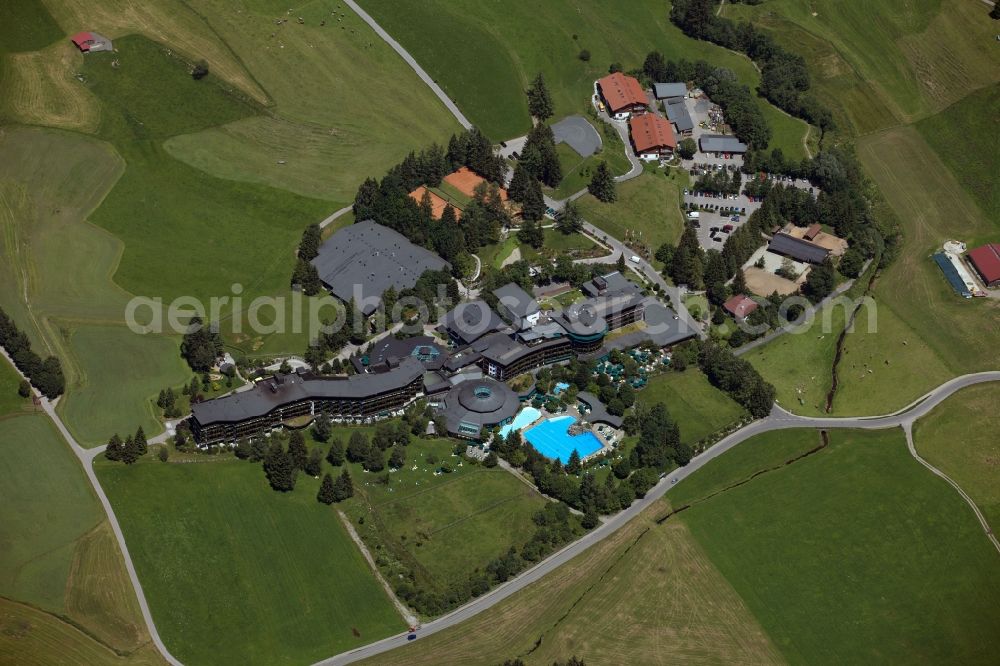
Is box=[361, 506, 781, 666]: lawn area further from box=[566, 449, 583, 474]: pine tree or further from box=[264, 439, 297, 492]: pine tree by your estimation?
box=[264, 439, 297, 492]: pine tree

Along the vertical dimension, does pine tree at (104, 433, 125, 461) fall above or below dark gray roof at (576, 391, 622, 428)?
below

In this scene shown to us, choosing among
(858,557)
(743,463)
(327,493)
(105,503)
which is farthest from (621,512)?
(105,503)

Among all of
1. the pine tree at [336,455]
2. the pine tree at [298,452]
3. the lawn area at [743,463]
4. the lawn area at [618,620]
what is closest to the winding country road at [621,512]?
the lawn area at [743,463]

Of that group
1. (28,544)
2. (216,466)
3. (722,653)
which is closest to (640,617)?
(722,653)

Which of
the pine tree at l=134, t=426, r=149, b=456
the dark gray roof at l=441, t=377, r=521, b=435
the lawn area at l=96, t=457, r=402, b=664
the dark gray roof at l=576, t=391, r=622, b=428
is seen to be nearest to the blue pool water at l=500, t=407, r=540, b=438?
the dark gray roof at l=441, t=377, r=521, b=435

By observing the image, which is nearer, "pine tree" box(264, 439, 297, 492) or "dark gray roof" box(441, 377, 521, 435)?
"pine tree" box(264, 439, 297, 492)

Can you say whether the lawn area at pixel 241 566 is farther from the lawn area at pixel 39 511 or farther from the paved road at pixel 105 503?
the lawn area at pixel 39 511
